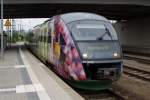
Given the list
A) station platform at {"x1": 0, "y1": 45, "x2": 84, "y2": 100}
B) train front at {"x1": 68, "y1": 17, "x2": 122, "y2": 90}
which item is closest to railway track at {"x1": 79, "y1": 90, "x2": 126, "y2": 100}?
train front at {"x1": 68, "y1": 17, "x2": 122, "y2": 90}

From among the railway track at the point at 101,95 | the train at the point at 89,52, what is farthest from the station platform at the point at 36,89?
the railway track at the point at 101,95

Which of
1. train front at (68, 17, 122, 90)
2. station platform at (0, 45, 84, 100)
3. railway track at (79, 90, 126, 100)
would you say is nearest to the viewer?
station platform at (0, 45, 84, 100)

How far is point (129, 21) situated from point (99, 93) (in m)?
41.8

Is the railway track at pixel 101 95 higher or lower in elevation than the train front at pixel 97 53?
lower

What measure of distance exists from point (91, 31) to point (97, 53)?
115cm

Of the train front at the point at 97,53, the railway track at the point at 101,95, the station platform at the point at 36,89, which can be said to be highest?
the train front at the point at 97,53

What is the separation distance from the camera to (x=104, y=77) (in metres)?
11.9

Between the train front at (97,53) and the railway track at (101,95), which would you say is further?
the railway track at (101,95)

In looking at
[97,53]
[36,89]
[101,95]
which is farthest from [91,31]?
[36,89]

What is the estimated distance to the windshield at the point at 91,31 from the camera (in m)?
12.7

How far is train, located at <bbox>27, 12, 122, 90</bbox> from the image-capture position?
1184 centimetres

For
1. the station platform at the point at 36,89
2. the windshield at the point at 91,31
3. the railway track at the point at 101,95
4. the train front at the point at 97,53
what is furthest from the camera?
the windshield at the point at 91,31

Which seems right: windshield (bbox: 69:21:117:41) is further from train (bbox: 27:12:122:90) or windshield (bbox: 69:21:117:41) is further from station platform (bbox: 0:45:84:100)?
station platform (bbox: 0:45:84:100)

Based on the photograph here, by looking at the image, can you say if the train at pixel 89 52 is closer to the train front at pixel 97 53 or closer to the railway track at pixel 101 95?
the train front at pixel 97 53
